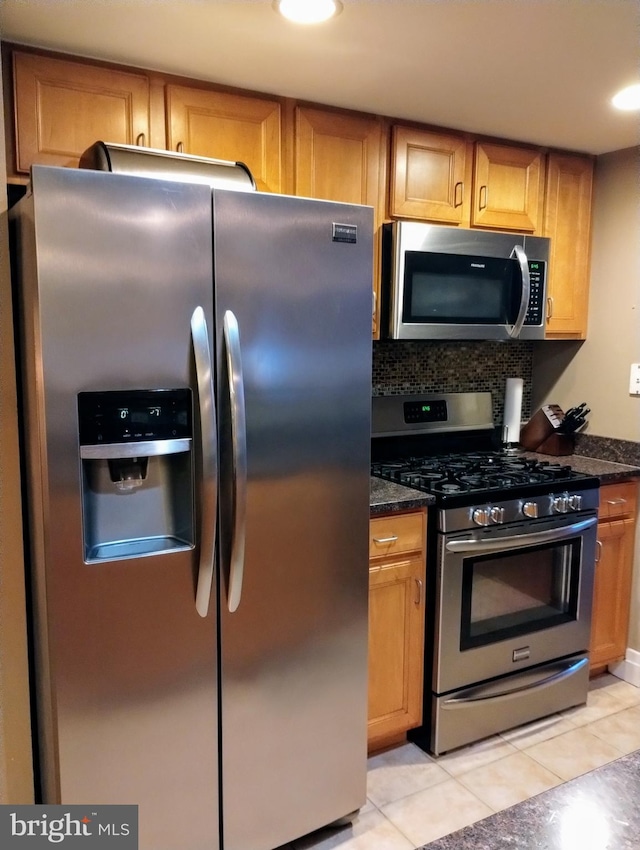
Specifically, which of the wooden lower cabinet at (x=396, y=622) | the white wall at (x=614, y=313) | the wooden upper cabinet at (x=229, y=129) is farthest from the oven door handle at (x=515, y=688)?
the wooden upper cabinet at (x=229, y=129)

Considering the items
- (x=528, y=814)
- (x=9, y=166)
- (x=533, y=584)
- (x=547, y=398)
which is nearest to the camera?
(x=528, y=814)

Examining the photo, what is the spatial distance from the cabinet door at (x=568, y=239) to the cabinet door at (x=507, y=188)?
8 cm

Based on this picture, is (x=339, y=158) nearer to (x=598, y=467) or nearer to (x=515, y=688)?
(x=598, y=467)

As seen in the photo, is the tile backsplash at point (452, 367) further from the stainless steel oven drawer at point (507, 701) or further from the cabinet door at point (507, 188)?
the stainless steel oven drawer at point (507, 701)

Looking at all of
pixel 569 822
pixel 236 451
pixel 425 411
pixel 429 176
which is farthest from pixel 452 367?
pixel 569 822

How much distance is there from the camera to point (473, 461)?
2707mm

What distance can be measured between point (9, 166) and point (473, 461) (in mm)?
1954

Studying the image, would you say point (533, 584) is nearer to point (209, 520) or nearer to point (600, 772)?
point (209, 520)

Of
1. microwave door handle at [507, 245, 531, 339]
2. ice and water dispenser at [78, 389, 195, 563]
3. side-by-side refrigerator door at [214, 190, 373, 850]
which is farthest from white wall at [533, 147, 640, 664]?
ice and water dispenser at [78, 389, 195, 563]

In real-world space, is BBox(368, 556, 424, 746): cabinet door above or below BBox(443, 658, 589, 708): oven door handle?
above

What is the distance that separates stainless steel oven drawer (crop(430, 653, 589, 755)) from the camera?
89.1 inches

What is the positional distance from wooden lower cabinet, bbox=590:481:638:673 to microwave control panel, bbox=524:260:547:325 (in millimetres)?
734

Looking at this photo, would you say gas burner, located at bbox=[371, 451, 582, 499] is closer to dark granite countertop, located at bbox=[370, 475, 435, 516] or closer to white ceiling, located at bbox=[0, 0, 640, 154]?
dark granite countertop, located at bbox=[370, 475, 435, 516]

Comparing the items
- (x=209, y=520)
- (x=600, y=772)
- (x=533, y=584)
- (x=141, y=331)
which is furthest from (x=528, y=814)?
(x=533, y=584)
